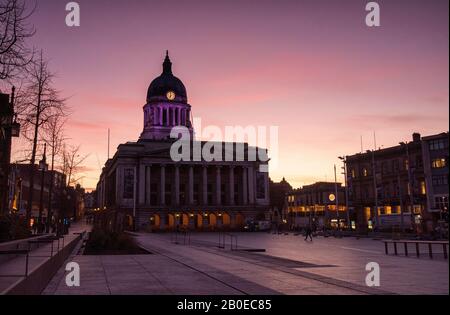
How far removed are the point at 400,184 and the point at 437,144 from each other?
→ 29.1 ft

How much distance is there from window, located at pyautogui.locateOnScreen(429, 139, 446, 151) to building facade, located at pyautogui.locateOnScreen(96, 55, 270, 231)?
174 feet

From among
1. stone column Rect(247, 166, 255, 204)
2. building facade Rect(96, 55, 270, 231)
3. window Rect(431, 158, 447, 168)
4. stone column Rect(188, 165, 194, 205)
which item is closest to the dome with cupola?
building facade Rect(96, 55, 270, 231)

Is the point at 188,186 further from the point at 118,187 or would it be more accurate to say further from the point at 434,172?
the point at 434,172

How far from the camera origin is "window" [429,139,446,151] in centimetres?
6494

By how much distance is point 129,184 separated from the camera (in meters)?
Result: 106

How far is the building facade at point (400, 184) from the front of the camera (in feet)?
209

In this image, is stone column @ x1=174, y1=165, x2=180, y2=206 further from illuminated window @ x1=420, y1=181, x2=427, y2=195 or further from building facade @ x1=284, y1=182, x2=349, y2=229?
illuminated window @ x1=420, y1=181, x2=427, y2=195

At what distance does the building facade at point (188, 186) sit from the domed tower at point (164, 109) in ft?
25.2

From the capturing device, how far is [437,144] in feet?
217

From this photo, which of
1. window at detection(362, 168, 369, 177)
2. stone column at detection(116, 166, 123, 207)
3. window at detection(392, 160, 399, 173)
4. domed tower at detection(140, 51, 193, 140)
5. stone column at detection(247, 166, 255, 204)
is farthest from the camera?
domed tower at detection(140, 51, 193, 140)

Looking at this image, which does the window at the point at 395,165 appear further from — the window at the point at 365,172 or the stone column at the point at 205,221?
the stone column at the point at 205,221

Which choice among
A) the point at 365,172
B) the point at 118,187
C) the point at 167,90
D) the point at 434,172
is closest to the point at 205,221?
the point at 118,187
